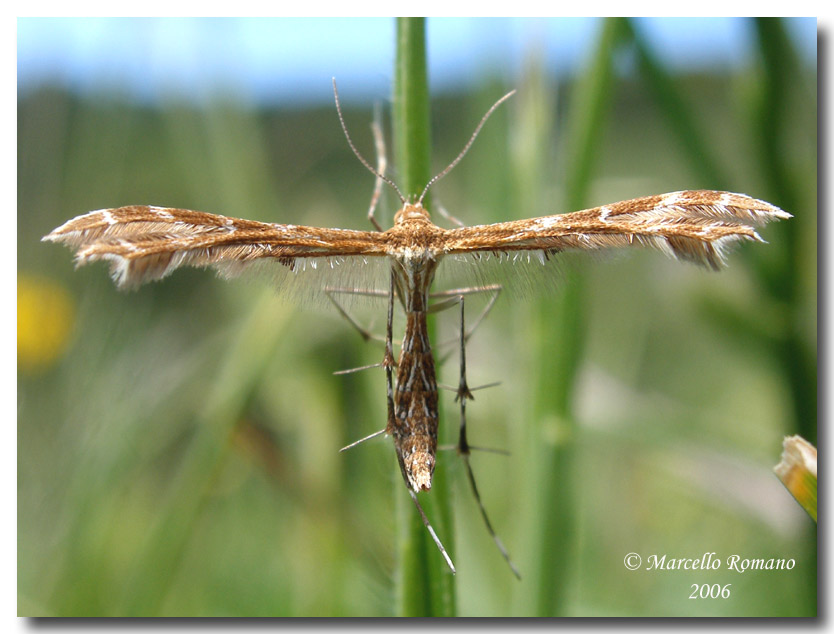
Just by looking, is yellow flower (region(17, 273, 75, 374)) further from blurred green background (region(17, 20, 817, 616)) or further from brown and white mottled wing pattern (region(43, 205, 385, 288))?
brown and white mottled wing pattern (region(43, 205, 385, 288))

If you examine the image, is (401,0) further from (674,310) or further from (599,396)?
(674,310)

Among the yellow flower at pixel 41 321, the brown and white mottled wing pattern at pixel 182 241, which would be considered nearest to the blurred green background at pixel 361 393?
the yellow flower at pixel 41 321

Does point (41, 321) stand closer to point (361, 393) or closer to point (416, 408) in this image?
point (361, 393)

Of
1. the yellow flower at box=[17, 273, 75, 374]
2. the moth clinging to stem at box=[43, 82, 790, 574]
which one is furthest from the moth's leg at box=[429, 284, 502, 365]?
the yellow flower at box=[17, 273, 75, 374]

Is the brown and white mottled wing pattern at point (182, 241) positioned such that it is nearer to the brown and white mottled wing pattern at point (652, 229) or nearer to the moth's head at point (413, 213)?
the moth's head at point (413, 213)

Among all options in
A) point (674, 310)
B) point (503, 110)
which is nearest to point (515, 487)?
point (503, 110)

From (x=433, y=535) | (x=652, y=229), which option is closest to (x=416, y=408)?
(x=433, y=535)
